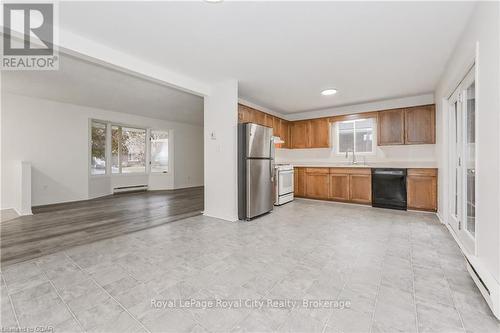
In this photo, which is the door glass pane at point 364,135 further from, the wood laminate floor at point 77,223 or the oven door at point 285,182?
the wood laminate floor at point 77,223

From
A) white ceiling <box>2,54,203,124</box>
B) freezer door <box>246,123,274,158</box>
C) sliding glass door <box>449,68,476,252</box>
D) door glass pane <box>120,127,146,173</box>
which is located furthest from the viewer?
door glass pane <box>120,127,146,173</box>

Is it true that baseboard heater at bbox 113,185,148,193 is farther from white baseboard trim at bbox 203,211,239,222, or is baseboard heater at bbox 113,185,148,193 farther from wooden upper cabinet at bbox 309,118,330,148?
wooden upper cabinet at bbox 309,118,330,148

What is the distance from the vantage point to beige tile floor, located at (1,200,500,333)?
1.46 meters

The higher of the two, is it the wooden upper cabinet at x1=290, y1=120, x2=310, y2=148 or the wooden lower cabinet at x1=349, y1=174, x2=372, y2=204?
the wooden upper cabinet at x1=290, y1=120, x2=310, y2=148

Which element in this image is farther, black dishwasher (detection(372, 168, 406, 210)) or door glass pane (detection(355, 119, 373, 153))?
door glass pane (detection(355, 119, 373, 153))

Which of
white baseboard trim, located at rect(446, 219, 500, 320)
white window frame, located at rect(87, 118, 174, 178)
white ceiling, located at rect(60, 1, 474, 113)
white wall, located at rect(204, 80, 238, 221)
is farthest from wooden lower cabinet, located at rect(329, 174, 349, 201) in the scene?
white window frame, located at rect(87, 118, 174, 178)

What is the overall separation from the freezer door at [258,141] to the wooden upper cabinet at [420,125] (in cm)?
305

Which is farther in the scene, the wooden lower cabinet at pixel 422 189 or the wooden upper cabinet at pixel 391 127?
the wooden upper cabinet at pixel 391 127

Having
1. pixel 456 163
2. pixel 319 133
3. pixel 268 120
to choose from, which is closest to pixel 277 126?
pixel 268 120

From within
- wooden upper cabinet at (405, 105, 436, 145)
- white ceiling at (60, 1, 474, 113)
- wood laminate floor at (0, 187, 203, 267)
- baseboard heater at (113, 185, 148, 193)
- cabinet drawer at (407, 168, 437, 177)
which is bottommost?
wood laminate floor at (0, 187, 203, 267)

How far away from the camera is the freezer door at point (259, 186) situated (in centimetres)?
394

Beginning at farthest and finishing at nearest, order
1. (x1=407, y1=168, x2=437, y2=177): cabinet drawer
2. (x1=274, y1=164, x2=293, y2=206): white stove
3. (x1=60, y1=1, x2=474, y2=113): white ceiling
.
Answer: (x1=274, y1=164, x2=293, y2=206): white stove → (x1=407, y1=168, x2=437, y2=177): cabinet drawer → (x1=60, y1=1, x2=474, y2=113): white ceiling

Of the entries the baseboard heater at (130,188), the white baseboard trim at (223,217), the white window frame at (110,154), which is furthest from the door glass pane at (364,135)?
the baseboard heater at (130,188)

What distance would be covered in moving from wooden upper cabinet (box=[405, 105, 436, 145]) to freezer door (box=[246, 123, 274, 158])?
10.0 feet
